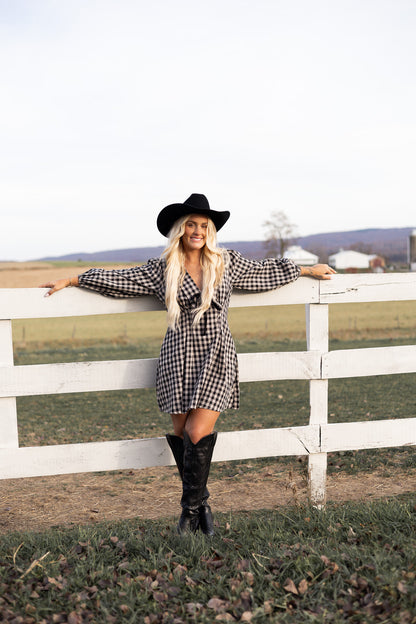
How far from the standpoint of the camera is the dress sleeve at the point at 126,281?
3.93 metres

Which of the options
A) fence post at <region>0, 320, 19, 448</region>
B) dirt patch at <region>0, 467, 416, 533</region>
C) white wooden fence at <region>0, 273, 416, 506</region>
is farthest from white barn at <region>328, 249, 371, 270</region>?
fence post at <region>0, 320, 19, 448</region>

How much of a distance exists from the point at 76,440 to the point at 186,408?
372 cm

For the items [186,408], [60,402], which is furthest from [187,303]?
[60,402]

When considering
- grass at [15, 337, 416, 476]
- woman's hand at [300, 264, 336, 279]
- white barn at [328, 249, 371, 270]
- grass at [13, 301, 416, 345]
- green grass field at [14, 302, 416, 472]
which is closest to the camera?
woman's hand at [300, 264, 336, 279]

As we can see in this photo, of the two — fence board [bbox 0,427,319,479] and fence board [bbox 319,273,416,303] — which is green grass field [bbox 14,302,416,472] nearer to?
fence board [bbox 0,427,319,479]

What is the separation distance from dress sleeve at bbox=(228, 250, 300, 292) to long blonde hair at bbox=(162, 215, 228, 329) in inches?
4.2

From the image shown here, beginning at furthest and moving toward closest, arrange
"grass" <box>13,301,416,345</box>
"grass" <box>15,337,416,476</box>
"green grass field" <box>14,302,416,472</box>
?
"grass" <box>13,301,416,345</box> → "green grass field" <box>14,302,416,472</box> → "grass" <box>15,337,416,476</box>

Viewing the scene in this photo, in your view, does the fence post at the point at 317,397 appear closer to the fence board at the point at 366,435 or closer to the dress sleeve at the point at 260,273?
the fence board at the point at 366,435

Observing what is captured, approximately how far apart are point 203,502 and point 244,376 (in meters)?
0.89

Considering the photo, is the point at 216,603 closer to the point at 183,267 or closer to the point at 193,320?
the point at 193,320

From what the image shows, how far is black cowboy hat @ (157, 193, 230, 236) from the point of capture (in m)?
4.02

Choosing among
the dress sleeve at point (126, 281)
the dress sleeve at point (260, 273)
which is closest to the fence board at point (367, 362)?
the dress sleeve at point (260, 273)

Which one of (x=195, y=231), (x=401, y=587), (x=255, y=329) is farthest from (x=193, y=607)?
(x=255, y=329)

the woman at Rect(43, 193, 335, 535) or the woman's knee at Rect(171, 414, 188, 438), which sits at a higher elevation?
the woman at Rect(43, 193, 335, 535)
